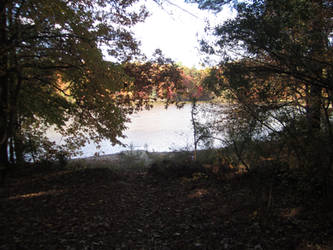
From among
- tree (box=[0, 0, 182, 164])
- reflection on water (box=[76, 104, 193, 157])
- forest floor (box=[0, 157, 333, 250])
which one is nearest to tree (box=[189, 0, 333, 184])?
forest floor (box=[0, 157, 333, 250])

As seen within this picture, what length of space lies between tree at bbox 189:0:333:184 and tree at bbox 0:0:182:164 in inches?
101

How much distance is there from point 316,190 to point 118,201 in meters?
3.80

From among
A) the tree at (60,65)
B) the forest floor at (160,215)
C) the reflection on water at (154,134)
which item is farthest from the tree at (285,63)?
the reflection on water at (154,134)

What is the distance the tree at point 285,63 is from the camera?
11.9 ft

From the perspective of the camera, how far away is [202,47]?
4801mm

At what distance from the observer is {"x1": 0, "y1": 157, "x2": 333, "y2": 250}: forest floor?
3484mm

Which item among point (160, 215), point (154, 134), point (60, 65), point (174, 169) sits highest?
point (60, 65)

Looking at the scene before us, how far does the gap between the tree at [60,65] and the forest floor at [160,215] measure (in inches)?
56.7

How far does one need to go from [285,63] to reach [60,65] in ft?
15.8

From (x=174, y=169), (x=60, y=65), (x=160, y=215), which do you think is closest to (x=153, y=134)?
(x=174, y=169)

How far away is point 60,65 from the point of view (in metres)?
5.94

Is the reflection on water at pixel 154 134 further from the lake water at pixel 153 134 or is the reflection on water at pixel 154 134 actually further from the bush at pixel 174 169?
the bush at pixel 174 169

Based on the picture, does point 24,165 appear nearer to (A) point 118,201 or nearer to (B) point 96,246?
(A) point 118,201

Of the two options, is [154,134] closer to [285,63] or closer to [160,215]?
[160,215]
